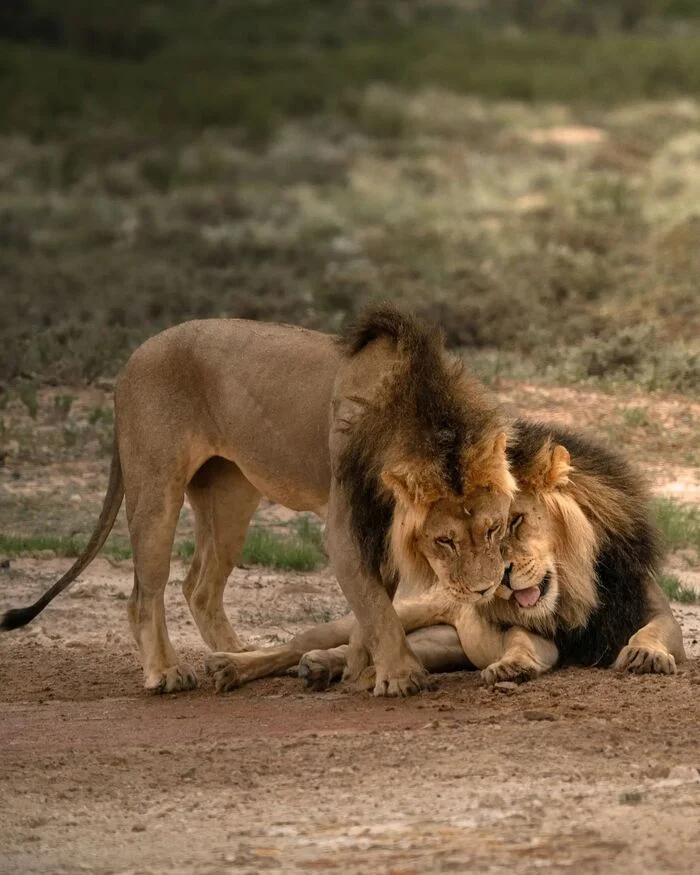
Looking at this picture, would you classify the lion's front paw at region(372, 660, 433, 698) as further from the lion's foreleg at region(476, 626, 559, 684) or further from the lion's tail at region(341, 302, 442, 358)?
the lion's tail at region(341, 302, 442, 358)

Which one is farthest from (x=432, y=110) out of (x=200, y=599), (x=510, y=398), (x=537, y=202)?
(x=200, y=599)

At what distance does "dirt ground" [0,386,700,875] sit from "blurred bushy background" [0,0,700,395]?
690 cm

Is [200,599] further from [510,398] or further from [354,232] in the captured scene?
[354,232]

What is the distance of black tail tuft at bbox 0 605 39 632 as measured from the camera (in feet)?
25.7

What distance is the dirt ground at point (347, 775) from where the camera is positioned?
4.73 m

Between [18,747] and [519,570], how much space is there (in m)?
1.83

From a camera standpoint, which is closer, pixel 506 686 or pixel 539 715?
pixel 539 715

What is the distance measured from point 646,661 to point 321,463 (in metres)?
1.45

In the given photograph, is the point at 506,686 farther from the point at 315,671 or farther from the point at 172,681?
the point at 172,681

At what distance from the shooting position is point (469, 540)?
6.30 metres

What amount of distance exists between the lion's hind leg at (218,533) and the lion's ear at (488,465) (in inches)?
76.8

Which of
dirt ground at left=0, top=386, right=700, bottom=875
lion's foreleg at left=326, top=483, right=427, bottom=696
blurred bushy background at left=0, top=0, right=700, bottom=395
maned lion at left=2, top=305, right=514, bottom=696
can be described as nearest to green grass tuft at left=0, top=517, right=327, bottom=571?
maned lion at left=2, top=305, right=514, bottom=696

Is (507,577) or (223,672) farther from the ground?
(507,577)

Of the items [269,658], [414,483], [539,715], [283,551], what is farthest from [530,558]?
[283,551]
